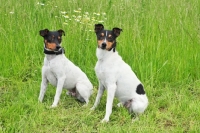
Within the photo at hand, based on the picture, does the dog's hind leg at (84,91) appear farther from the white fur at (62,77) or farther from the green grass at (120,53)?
the green grass at (120,53)

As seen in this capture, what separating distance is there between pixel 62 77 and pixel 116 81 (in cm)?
74

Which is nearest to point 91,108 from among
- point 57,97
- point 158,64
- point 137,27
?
point 57,97

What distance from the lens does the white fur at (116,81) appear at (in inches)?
192

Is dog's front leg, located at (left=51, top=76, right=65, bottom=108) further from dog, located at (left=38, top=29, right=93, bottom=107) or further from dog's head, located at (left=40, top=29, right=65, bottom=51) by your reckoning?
dog's head, located at (left=40, top=29, right=65, bottom=51)

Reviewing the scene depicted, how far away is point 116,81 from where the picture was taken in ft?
16.2

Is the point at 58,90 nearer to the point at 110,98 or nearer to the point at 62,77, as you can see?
the point at 62,77

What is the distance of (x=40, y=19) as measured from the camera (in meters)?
7.07

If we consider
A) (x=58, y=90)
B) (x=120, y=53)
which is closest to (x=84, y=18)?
(x=120, y=53)

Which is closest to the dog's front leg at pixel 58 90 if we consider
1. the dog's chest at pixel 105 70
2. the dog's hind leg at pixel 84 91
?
the dog's hind leg at pixel 84 91

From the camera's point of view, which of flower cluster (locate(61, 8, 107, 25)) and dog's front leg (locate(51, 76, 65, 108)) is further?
flower cluster (locate(61, 8, 107, 25))

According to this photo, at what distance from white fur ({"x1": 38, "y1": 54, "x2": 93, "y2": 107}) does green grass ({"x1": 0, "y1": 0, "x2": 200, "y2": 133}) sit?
0.18m

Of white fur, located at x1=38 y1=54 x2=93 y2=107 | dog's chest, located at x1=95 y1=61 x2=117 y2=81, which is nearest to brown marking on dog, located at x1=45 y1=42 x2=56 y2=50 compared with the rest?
white fur, located at x1=38 y1=54 x2=93 y2=107

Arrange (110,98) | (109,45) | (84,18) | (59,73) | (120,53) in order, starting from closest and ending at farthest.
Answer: (109,45), (110,98), (59,73), (120,53), (84,18)

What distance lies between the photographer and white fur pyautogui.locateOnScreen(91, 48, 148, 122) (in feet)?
16.0
